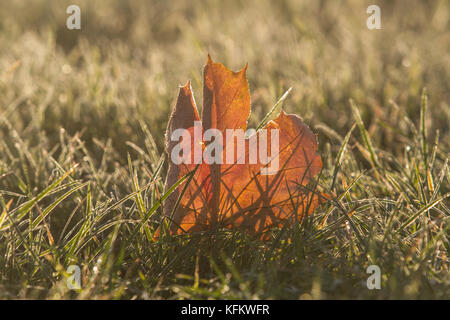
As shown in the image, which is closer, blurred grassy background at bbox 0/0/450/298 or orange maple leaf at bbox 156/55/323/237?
orange maple leaf at bbox 156/55/323/237

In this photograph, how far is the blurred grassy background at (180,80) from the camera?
148 centimetres

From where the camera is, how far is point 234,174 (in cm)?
109

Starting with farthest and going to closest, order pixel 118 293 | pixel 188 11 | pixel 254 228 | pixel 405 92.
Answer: pixel 188 11 < pixel 405 92 < pixel 254 228 < pixel 118 293

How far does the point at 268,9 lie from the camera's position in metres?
3.81

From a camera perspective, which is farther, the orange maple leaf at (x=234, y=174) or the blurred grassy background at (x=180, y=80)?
the blurred grassy background at (x=180, y=80)

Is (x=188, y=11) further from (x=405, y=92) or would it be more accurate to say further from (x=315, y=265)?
(x=315, y=265)

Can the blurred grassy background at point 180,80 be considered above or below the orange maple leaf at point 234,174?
above

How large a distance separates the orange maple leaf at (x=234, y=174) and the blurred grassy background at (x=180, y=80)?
0.47ft

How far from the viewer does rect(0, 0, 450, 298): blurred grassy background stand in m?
1.48

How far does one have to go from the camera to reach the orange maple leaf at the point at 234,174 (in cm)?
103

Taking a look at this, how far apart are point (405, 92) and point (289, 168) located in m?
1.34

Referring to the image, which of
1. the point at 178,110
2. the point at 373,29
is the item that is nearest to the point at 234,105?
the point at 178,110

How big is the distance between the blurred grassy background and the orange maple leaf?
0.14 meters

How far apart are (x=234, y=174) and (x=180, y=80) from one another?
1293mm
